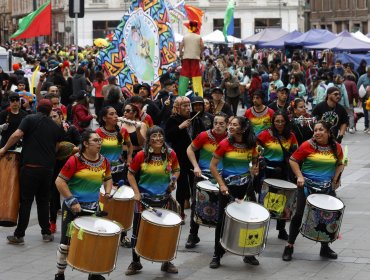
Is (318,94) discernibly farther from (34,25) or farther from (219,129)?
(219,129)

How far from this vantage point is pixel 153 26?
19.4 meters

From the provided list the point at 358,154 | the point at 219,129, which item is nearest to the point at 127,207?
the point at 219,129

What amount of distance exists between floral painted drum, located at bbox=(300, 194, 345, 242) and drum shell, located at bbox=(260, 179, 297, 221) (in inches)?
36.7

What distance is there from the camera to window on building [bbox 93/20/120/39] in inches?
2768

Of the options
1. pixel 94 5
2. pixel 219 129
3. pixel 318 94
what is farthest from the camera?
pixel 94 5

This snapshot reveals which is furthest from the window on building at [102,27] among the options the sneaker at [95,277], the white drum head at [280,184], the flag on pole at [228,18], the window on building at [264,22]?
the sneaker at [95,277]

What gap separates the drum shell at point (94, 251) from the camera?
9.19 m

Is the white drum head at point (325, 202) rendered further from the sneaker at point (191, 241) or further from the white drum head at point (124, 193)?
the white drum head at point (124, 193)

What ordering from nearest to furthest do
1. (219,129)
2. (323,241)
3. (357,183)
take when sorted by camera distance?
(323,241)
(219,129)
(357,183)

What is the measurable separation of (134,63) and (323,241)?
8.93m

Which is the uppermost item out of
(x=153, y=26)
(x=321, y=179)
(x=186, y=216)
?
(x=153, y=26)

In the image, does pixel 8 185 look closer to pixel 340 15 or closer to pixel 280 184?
pixel 280 184

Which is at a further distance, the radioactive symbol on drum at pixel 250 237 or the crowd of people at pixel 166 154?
the radioactive symbol on drum at pixel 250 237

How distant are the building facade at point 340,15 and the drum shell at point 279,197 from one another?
5713 centimetres
